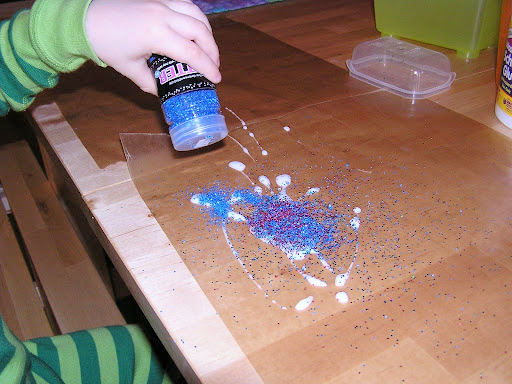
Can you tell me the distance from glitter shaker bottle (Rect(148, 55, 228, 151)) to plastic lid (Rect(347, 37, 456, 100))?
1.36 ft

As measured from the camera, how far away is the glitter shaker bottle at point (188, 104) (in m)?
0.48

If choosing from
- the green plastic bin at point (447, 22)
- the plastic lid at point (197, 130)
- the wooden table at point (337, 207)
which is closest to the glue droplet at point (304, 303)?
the wooden table at point (337, 207)

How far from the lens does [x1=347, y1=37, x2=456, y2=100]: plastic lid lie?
80 centimetres

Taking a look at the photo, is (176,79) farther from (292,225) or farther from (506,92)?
(506,92)

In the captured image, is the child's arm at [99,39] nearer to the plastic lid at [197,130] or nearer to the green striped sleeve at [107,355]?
the plastic lid at [197,130]

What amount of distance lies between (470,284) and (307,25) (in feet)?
2.62

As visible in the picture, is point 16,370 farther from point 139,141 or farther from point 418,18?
point 418,18

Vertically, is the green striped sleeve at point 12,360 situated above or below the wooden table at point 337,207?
below

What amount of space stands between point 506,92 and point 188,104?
0.45m

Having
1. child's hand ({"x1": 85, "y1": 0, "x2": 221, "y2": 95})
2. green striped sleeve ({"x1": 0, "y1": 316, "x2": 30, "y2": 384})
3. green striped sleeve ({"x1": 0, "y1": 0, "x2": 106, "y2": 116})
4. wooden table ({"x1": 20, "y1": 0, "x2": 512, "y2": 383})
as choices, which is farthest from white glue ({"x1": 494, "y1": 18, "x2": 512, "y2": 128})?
green striped sleeve ({"x1": 0, "y1": 316, "x2": 30, "y2": 384})

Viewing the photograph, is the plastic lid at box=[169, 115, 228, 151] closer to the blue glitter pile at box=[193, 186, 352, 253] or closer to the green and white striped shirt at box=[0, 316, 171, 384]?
the blue glitter pile at box=[193, 186, 352, 253]

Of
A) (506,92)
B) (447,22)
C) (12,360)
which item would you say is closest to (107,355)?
(12,360)

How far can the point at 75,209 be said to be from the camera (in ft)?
3.45

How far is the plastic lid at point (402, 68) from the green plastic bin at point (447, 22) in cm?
6
